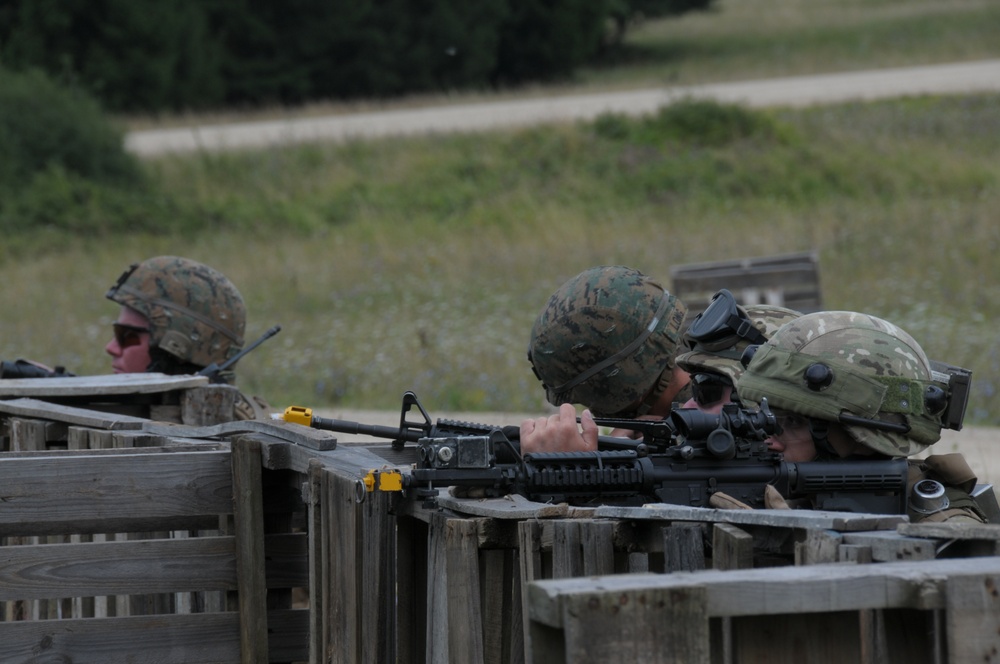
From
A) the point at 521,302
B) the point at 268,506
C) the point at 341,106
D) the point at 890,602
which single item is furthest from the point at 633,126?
the point at 890,602

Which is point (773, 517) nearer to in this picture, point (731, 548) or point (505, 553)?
point (731, 548)

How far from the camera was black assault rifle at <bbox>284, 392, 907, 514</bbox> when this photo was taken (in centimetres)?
379

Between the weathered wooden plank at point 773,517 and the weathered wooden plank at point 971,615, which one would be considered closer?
the weathered wooden plank at point 971,615

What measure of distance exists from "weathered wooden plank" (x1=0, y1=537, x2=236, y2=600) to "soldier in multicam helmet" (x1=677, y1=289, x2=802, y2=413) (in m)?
1.73

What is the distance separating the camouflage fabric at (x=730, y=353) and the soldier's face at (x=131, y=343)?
12.4 feet

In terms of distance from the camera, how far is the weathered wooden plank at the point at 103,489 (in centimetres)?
466

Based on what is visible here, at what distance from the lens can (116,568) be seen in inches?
187

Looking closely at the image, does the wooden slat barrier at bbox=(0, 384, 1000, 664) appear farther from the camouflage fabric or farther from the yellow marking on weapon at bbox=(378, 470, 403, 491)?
the camouflage fabric

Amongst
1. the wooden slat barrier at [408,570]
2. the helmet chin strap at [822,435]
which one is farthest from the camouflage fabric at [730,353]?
the wooden slat barrier at [408,570]

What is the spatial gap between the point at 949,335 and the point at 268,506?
11.7m

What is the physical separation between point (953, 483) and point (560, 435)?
1.18m

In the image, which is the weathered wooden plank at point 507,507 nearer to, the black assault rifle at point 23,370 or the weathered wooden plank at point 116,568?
the weathered wooden plank at point 116,568

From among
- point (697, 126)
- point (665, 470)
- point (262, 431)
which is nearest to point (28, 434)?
point (262, 431)

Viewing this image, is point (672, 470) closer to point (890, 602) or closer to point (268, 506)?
point (890, 602)
